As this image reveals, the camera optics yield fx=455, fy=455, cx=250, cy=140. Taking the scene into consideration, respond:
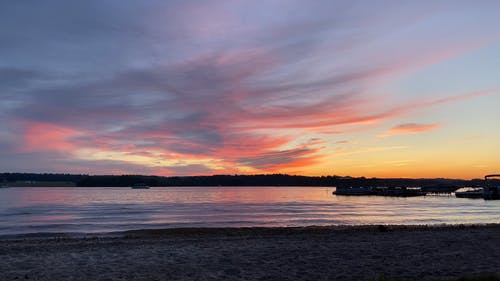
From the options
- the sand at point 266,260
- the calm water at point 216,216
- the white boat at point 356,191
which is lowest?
the calm water at point 216,216

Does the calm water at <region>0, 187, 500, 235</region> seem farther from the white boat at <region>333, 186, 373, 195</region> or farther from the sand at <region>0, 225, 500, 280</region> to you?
the white boat at <region>333, 186, 373, 195</region>

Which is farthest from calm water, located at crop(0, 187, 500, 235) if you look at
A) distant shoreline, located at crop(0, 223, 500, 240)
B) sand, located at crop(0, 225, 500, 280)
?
sand, located at crop(0, 225, 500, 280)

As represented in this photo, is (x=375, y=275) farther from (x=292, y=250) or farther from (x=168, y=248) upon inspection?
(x=168, y=248)

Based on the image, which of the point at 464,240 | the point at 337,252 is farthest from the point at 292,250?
the point at 464,240

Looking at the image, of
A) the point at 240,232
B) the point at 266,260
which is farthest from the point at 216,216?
the point at 266,260

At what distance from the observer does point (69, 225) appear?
1689 inches

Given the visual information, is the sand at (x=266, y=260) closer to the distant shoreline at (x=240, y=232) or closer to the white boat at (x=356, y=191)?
the distant shoreline at (x=240, y=232)

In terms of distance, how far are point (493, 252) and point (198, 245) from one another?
41.8ft

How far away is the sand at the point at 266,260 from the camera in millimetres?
13711

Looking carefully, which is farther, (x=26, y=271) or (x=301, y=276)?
(x=26, y=271)

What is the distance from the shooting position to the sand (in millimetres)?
13711

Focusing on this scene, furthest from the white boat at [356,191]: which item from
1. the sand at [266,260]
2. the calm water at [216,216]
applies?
the sand at [266,260]

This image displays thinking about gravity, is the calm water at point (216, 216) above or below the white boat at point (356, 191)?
below

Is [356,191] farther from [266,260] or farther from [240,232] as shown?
[266,260]
